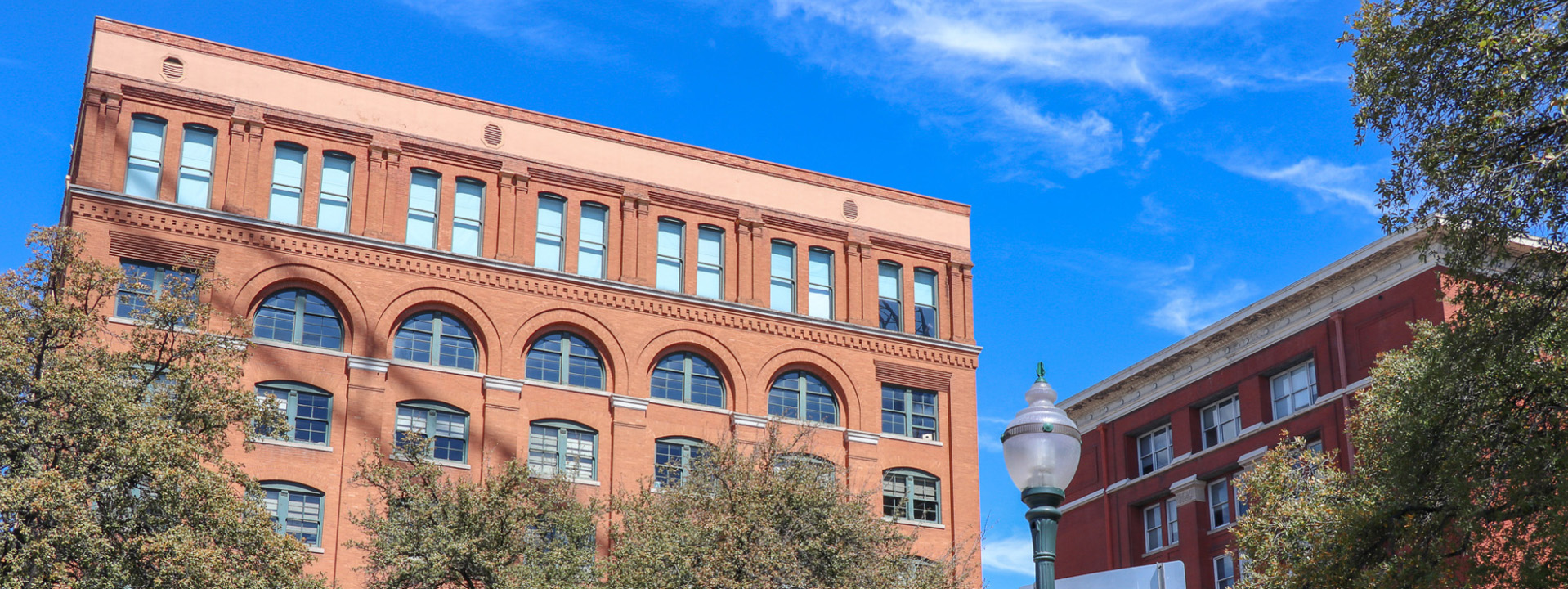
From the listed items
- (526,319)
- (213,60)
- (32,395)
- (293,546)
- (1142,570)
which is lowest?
(1142,570)

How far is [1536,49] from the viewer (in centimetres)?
1995

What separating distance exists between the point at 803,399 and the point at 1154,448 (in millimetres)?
21323

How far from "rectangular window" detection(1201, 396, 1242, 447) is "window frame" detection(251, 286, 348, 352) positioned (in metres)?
32.5

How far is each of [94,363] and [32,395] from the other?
1.15 meters

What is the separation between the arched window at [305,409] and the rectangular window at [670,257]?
1051cm

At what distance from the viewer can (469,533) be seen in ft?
118

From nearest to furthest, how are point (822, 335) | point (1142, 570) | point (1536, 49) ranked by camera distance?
point (1142, 570) < point (1536, 49) < point (822, 335)

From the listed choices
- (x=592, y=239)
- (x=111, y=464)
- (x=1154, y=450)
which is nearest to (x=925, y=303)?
(x=592, y=239)

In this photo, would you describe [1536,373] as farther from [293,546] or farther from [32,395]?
[32,395]

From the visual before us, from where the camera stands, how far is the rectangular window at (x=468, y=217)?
47.7m

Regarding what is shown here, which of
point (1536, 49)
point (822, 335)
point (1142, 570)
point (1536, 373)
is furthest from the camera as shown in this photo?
point (822, 335)

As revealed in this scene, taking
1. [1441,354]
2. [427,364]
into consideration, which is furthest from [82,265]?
[1441,354]

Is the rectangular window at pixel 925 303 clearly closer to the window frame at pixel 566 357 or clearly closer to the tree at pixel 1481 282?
the window frame at pixel 566 357

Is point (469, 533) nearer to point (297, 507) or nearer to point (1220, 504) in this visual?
point (297, 507)
